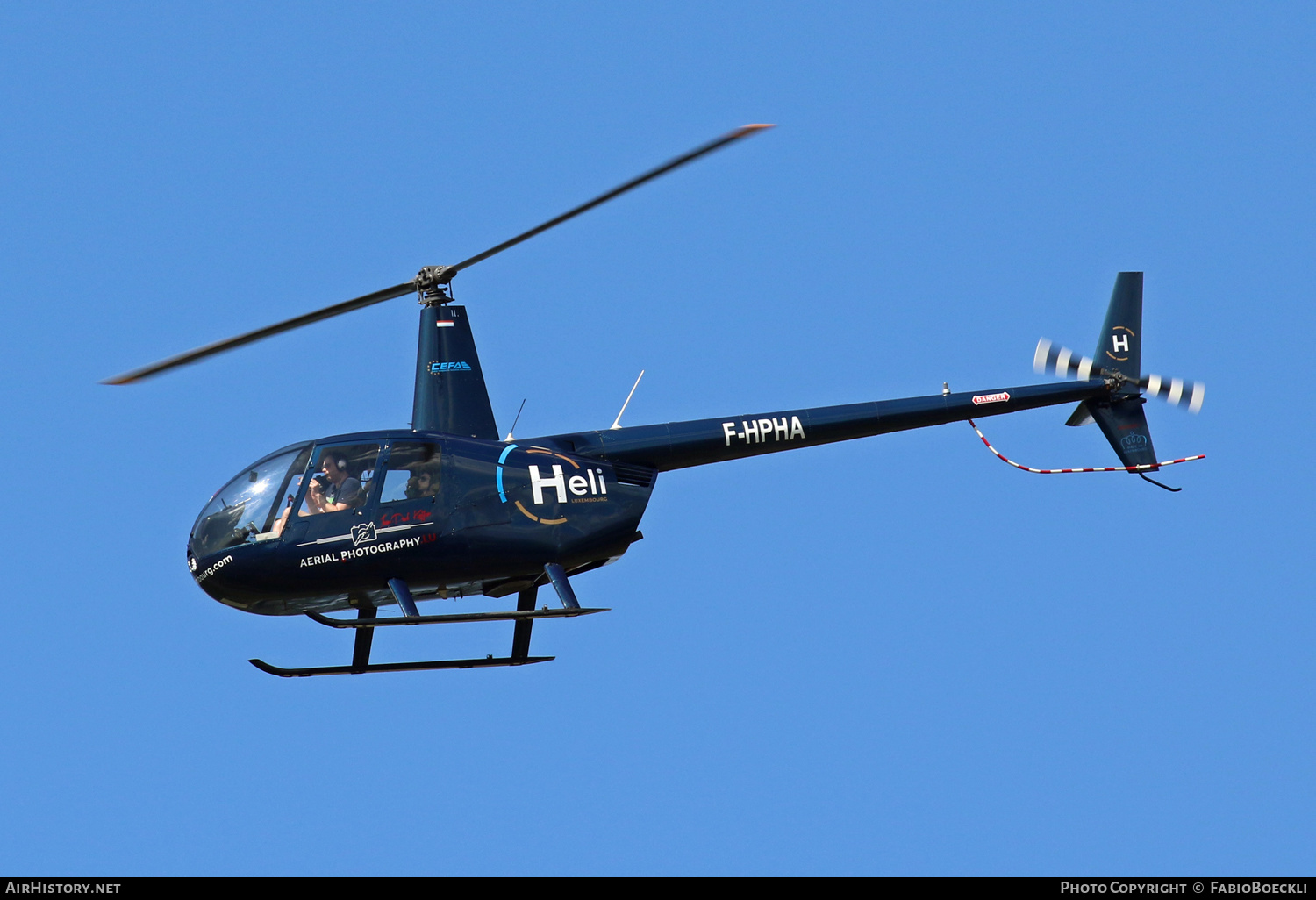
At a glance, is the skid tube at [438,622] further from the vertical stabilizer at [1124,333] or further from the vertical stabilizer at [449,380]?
the vertical stabilizer at [1124,333]

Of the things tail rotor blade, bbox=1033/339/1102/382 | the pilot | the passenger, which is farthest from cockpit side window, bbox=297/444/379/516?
tail rotor blade, bbox=1033/339/1102/382

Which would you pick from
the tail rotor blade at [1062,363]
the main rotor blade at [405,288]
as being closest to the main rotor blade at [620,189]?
the main rotor blade at [405,288]

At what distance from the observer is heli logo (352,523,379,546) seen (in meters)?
17.9

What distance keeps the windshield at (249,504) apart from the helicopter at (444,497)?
0.02 metres

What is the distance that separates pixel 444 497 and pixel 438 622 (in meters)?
1.44

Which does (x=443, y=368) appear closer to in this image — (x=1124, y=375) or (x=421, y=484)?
(x=421, y=484)

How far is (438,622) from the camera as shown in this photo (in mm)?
17516

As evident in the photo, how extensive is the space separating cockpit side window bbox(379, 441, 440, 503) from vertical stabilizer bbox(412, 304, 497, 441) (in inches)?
26.4

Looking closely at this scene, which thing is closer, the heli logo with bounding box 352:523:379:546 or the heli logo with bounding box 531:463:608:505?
the heli logo with bounding box 352:523:379:546

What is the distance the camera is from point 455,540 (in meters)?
18.2

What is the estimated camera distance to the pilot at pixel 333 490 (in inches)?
711

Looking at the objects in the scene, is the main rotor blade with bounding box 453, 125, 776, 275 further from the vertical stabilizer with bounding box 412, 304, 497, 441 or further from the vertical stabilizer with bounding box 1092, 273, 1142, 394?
the vertical stabilizer with bounding box 1092, 273, 1142, 394

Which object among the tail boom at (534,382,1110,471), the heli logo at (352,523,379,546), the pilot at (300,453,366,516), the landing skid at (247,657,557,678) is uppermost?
the tail boom at (534,382,1110,471)

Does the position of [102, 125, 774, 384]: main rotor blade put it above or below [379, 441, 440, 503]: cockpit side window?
above
